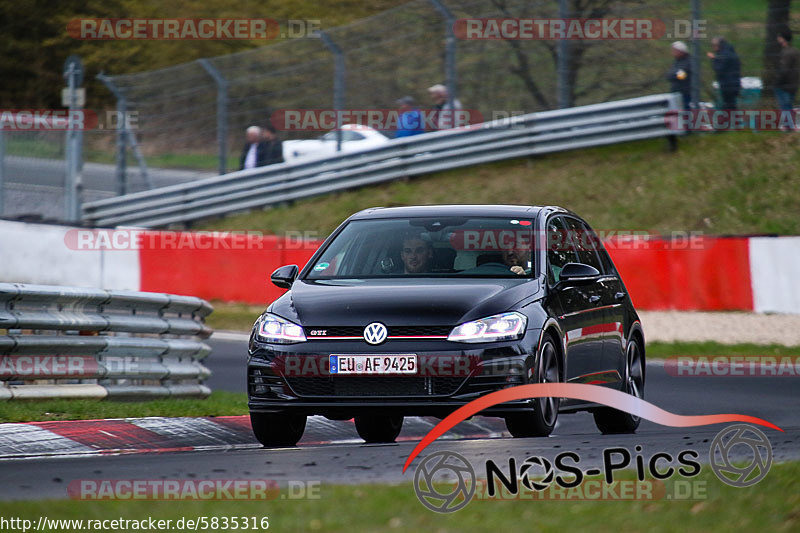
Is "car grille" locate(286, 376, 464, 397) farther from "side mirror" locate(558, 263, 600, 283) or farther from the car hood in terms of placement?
"side mirror" locate(558, 263, 600, 283)

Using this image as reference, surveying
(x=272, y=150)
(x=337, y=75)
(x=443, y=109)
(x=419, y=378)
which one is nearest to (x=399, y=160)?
(x=443, y=109)

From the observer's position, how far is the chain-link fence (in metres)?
22.5

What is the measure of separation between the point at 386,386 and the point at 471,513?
8.91 feet

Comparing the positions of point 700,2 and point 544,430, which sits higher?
point 700,2

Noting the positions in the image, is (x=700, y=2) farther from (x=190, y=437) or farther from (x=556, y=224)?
(x=190, y=437)

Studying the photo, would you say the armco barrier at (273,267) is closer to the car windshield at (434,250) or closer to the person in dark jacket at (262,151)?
the person in dark jacket at (262,151)

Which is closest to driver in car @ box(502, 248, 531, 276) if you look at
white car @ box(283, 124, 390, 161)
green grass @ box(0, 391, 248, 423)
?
green grass @ box(0, 391, 248, 423)

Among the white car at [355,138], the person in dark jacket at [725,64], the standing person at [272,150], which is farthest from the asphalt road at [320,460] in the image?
the standing person at [272,150]

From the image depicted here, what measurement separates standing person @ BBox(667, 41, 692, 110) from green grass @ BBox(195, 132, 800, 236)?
1249mm

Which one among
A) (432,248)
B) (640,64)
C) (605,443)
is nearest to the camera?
(605,443)

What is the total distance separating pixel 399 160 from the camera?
2533cm

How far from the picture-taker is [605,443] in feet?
24.1

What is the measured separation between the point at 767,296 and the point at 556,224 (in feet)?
28.4

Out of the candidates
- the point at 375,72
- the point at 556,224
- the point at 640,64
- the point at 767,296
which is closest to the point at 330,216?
the point at 375,72
